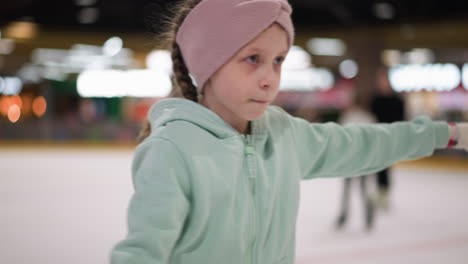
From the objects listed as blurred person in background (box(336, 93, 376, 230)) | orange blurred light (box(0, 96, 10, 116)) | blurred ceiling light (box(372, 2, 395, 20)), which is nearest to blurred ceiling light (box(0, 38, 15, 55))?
orange blurred light (box(0, 96, 10, 116))

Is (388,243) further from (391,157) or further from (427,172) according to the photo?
(427,172)

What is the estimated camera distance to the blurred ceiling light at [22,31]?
10.9 metres

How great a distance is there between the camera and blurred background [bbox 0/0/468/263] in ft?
10.2

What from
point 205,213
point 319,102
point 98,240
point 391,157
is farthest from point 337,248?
point 319,102

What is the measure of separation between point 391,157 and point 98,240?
2.50 metres

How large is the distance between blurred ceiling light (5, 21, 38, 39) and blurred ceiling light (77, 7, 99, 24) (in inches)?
52.5

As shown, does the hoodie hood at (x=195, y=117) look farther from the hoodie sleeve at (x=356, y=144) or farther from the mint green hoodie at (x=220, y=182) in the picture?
the hoodie sleeve at (x=356, y=144)

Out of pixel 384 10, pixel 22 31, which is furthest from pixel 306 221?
pixel 22 31

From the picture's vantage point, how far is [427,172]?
23.4 feet

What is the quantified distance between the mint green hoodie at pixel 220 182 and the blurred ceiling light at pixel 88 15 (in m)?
9.83

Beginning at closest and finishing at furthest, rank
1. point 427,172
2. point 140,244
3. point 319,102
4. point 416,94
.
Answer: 1. point 140,244
2. point 427,172
3. point 416,94
4. point 319,102

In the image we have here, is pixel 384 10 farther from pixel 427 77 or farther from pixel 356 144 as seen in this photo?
pixel 356 144

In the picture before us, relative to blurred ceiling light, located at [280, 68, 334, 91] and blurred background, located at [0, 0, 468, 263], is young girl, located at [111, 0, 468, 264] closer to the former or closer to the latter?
blurred background, located at [0, 0, 468, 263]

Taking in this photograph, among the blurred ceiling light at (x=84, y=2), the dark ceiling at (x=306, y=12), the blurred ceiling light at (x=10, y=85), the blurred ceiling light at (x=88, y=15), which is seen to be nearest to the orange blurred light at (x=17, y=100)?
the blurred ceiling light at (x=10, y=85)
